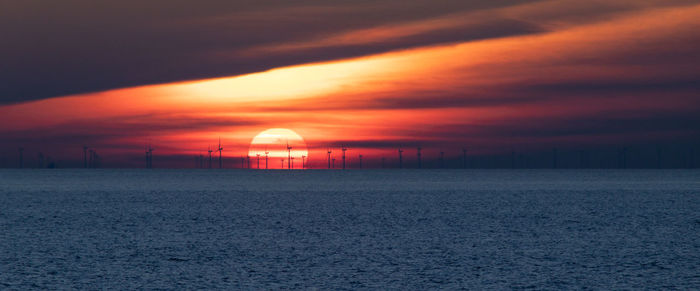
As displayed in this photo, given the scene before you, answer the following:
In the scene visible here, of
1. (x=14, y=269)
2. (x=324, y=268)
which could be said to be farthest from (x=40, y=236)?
(x=324, y=268)

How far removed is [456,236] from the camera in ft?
83.8

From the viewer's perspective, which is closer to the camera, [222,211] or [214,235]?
[214,235]

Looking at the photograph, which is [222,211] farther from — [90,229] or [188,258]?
[188,258]

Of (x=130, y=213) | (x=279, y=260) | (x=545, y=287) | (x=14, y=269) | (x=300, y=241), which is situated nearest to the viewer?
(x=545, y=287)

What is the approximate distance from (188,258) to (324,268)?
13.4 ft

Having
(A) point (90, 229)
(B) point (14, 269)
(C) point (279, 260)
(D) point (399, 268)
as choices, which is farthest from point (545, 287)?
(A) point (90, 229)

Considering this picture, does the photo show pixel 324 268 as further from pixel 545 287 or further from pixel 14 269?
pixel 14 269

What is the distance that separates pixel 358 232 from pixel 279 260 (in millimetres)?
7875

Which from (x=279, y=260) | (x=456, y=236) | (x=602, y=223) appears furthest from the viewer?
(x=602, y=223)

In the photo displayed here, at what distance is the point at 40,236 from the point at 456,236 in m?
14.0

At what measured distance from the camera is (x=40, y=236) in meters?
26.0

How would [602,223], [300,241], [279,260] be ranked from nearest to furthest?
[279,260], [300,241], [602,223]

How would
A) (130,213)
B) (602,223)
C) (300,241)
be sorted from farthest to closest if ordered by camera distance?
(130,213), (602,223), (300,241)

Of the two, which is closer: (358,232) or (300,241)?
(300,241)
